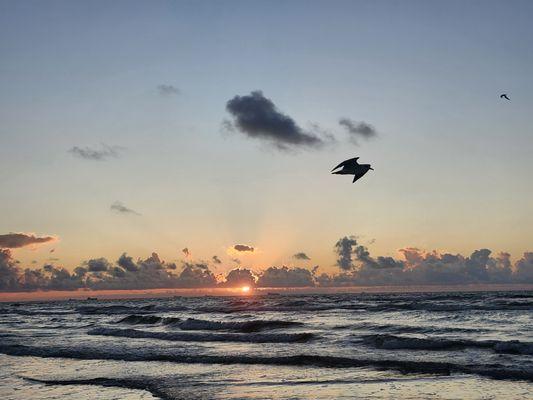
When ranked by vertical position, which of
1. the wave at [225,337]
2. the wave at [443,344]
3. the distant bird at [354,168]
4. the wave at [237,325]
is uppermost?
the distant bird at [354,168]

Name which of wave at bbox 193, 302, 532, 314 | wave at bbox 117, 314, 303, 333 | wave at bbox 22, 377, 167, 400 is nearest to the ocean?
wave at bbox 22, 377, 167, 400

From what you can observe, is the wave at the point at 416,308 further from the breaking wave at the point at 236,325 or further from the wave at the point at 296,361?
the wave at the point at 296,361

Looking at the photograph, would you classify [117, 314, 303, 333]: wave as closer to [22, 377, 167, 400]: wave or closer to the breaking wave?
the breaking wave

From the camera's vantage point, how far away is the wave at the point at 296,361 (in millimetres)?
16375

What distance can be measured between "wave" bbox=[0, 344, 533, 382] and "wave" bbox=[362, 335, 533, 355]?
4.32 meters

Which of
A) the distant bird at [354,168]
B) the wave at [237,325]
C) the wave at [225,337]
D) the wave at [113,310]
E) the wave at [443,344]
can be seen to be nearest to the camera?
the distant bird at [354,168]

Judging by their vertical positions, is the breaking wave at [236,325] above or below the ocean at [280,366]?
below

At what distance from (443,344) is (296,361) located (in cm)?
728

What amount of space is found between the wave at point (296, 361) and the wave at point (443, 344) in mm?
4320

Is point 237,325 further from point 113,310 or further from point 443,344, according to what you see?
point 113,310

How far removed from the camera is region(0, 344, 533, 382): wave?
16.4m

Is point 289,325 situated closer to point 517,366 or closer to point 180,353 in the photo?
point 180,353

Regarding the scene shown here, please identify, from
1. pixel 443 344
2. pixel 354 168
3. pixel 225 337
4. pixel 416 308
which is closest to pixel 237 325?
pixel 225 337

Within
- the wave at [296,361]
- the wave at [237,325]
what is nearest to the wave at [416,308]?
the wave at [237,325]
